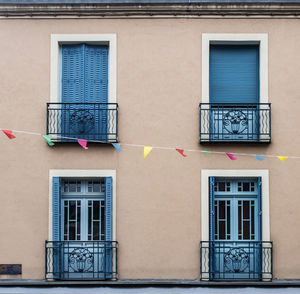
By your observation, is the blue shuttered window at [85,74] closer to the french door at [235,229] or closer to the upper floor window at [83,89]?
the upper floor window at [83,89]

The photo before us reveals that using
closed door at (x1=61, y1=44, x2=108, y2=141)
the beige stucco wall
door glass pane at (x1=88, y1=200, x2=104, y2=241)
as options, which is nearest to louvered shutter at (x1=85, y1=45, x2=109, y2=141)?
closed door at (x1=61, y1=44, x2=108, y2=141)

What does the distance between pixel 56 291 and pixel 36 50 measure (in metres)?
5.10

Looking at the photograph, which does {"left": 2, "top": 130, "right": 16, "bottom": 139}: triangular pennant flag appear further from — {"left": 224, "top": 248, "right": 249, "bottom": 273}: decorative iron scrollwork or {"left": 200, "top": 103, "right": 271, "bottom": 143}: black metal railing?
{"left": 224, "top": 248, "right": 249, "bottom": 273}: decorative iron scrollwork

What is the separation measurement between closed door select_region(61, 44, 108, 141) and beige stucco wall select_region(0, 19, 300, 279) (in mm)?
361

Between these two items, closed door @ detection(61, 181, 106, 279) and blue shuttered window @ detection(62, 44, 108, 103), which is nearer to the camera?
closed door @ detection(61, 181, 106, 279)

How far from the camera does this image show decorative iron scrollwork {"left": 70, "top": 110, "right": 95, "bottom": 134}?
32.1ft

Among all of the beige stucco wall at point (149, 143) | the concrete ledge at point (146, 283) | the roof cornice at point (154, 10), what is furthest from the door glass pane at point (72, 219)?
the roof cornice at point (154, 10)

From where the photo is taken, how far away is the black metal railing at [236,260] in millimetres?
9453

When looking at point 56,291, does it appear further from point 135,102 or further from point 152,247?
point 135,102

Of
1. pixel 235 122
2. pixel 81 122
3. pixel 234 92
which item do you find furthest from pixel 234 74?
pixel 81 122

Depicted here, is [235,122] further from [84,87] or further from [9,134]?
[9,134]

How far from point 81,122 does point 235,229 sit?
157 inches

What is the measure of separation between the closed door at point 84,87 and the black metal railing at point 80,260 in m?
2.36

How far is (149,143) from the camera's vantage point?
9.75 metres
